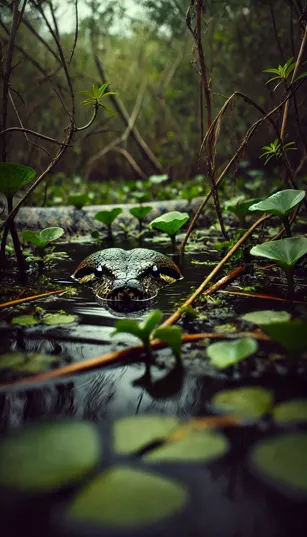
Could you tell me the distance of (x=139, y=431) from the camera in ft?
4.08

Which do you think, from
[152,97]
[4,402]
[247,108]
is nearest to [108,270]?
[4,402]

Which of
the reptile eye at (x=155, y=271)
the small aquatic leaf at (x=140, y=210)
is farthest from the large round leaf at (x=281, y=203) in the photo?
the small aquatic leaf at (x=140, y=210)

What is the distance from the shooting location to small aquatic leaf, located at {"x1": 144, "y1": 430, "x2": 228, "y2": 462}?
1119mm

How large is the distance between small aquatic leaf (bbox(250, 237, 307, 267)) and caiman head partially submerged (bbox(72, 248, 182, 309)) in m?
0.82

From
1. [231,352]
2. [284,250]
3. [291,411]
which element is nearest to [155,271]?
[284,250]

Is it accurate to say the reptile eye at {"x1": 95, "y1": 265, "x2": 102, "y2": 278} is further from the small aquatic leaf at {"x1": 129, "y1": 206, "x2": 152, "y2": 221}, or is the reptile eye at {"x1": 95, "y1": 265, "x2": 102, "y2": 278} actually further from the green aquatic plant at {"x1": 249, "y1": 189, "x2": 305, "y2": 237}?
the small aquatic leaf at {"x1": 129, "y1": 206, "x2": 152, "y2": 221}

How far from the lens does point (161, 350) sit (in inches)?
71.9

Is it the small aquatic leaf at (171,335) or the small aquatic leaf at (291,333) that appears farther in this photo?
the small aquatic leaf at (171,335)

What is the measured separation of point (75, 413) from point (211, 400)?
45cm

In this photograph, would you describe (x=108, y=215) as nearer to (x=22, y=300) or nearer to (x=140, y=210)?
(x=140, y=210)

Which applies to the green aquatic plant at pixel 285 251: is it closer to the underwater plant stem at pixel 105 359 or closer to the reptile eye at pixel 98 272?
the underwater plant stem at pixel 105 359

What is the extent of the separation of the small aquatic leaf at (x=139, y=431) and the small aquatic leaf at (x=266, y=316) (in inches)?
35.4

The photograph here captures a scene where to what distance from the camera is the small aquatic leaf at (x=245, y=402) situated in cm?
131

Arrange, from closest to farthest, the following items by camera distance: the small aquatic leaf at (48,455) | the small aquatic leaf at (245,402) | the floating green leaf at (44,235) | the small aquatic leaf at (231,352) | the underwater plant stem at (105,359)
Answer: the small aquatic leaf at (48,455) → the small aquatic leaf at (245,402) → the small aquatic leaf at (231,352) → the underwater plant stem at (105,359) → the floating green leaf at (44,235)
